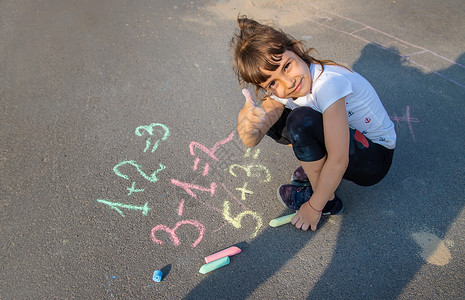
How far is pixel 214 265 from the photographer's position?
189 centimetres

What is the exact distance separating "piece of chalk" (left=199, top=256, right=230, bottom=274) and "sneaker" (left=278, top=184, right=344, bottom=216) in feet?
1.80

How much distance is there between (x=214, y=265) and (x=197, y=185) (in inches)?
24.2

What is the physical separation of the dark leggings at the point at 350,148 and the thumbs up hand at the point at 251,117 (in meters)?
0.19

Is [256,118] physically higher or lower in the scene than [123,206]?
higher

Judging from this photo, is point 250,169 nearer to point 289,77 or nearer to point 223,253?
point 223,253

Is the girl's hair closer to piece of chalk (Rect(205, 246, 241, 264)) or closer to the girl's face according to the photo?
the girl's face

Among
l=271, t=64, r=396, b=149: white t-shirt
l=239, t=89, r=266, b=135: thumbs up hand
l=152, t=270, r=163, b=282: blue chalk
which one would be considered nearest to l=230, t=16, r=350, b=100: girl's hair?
l=271, t=64, r=396, b=149: white t-shirt

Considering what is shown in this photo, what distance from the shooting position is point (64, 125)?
2.79 m

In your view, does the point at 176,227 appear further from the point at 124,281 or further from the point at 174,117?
the point at 174,117

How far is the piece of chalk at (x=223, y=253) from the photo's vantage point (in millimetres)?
1923

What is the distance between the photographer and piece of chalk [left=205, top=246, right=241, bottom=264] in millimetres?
1923

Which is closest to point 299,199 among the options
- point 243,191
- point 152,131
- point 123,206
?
point 243,191

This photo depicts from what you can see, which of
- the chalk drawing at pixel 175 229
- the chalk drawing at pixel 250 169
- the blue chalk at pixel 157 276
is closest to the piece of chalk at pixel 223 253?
the chalk drawing at pixel 175 229

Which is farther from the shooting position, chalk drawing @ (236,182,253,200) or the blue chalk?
chalk drawing @ (236,182,253,200)
